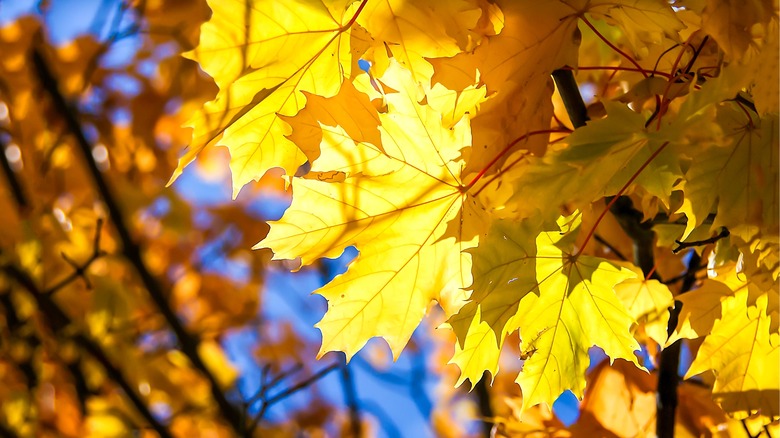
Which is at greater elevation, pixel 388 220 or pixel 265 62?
pixel 265 62

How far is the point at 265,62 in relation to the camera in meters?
0.73

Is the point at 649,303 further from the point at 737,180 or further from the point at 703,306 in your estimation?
the point at 737,180

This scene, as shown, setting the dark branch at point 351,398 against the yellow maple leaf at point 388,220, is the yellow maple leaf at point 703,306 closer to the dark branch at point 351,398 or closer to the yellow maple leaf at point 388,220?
the yellow maple leaf at point 388,220

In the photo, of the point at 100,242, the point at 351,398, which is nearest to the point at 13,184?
the point at 100,242

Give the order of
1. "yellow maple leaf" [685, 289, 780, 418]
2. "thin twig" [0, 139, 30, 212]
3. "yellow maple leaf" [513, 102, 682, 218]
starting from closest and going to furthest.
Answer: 1. "yellow maple leaf" [513, 102, 682, 218]
2. "yellow maple leaf" [685, 289, 780, 418]
3. "thin twig" [0, 139, 30, 212]

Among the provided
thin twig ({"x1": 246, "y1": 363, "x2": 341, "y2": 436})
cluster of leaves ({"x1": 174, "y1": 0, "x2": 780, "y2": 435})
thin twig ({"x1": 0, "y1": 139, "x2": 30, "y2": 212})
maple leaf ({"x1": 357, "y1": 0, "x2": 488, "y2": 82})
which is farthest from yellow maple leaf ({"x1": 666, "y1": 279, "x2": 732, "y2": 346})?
thin twig ({"x1": 0, "y1": 139, "x2": 30, "y2": 212})

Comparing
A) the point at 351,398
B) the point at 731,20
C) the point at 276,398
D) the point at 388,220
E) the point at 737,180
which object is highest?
the point at 731,20

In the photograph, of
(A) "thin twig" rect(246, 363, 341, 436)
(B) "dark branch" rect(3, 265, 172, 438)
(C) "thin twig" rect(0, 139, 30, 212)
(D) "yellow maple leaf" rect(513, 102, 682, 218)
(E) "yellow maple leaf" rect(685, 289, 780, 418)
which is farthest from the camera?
(C) "thin twig" rect(0, 139, 30, 212)

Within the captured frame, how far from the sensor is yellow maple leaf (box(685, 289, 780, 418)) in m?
0.77

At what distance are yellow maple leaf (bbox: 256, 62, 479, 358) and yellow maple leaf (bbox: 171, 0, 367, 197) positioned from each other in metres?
0.08

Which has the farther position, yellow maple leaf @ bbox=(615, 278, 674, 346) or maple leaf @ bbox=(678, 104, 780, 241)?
yellow maple leaf @ bbox=(615, 278, 674, 346)

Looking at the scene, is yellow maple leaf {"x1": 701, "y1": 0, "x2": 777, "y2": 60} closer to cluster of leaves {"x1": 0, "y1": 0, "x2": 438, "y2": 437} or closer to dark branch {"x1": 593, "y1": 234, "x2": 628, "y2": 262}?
dark branch {"x1": 593, "y1": 234, "x2": 628, "y2": 262}

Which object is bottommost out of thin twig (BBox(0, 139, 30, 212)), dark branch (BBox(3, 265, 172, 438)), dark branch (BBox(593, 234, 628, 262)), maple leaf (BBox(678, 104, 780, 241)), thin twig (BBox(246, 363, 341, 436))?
dark branch (BBox(3, 265, 172, 438))

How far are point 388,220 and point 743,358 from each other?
0.43m
